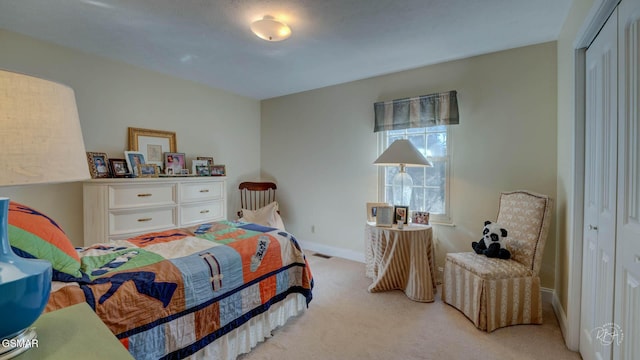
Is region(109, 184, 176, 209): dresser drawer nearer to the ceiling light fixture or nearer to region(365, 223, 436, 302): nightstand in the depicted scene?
the ceiling light fixture

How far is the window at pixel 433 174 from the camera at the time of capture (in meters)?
3.09

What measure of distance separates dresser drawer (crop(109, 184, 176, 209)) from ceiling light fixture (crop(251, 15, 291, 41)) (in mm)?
1967

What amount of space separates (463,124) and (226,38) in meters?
2.49

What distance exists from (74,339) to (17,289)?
243 mm

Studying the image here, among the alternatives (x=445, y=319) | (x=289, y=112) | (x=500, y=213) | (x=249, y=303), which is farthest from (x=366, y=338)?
(x=289, y=112)

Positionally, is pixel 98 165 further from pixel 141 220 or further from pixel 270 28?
pixel 270 28

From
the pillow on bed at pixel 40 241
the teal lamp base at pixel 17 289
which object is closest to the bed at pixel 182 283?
the pillow on bed at pixel 40 241

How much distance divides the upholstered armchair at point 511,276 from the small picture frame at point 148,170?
322 centimetres

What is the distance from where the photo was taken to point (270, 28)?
2.12 m

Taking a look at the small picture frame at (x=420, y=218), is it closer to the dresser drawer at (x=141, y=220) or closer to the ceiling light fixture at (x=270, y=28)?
the ceiling light fixture at (x=270, y=28)

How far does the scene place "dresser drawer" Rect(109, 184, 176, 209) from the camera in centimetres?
271

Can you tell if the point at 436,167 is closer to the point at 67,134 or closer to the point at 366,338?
the point at 366,338

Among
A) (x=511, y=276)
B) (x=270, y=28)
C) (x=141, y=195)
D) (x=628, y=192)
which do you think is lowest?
(x=511, y=276)

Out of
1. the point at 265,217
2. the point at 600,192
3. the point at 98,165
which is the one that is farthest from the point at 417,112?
the point at 98,165
